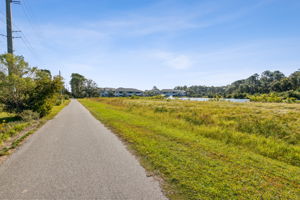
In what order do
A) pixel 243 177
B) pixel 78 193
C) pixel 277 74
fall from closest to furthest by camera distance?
pixel 78 193, pixel 243 177, pixel 277 74

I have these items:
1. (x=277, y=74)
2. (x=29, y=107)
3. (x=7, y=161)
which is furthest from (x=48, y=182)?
(x=277, y=74)

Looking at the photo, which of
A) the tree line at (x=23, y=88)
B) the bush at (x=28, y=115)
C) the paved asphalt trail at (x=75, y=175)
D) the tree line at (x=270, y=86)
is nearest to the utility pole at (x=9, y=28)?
the tree line at (x=23, y=88)

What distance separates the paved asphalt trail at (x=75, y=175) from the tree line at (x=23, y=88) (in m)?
8.74

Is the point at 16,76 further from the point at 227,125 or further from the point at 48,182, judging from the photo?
the point at 227,125

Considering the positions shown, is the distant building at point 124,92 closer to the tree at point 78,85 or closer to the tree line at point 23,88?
the tree at point 78,85

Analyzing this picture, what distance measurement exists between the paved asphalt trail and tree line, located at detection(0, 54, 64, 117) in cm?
874

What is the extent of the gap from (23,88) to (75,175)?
41.5 feet

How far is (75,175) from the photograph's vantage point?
3.87 metres

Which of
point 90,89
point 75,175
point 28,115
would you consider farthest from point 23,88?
point 90,89

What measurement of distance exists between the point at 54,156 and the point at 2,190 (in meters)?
1.94

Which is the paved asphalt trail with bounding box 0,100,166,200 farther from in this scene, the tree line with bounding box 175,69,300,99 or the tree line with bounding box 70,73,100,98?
the tree line with bounding box 70,73,100,98

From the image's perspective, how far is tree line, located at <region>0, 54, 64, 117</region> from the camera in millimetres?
11945

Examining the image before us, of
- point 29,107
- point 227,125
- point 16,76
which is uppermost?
point 16,76

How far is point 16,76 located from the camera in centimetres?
1177
